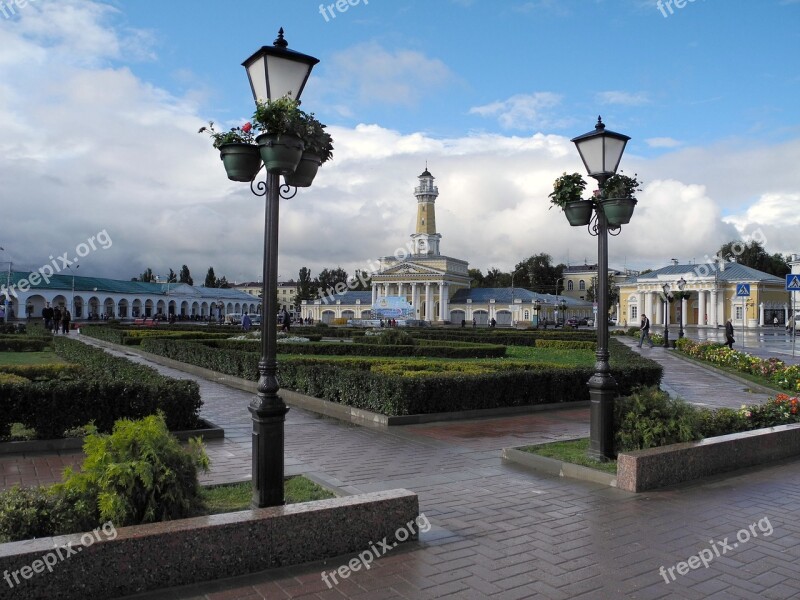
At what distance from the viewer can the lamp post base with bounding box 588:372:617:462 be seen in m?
7.07

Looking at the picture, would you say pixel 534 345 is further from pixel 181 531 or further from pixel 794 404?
pixel 181 531

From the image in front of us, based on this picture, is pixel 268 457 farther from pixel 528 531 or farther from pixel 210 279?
pixel 210 279

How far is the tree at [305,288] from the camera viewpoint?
104625 mm

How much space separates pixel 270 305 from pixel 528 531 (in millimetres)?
2774

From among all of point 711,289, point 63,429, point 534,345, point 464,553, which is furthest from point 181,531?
point 711,289

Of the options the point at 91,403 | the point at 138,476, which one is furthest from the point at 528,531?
the point at 91,403

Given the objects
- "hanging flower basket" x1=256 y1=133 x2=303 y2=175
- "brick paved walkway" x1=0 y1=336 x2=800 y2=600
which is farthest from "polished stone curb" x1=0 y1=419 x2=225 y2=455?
"hanging flower basket" x1=256 y1=133 x2=303 y2=175

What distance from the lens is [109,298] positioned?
76.4 m

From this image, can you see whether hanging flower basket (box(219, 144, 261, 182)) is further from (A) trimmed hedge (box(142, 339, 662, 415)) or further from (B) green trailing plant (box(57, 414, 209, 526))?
(A) trimmed hedge (box(142, 339, 662, 415))

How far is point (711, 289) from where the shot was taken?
76750mm

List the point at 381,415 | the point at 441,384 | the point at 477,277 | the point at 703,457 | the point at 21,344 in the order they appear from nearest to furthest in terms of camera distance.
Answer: the point at 703,457
the point at 381,415
the point at 441,384
the point at 21,344
the point at 477,277

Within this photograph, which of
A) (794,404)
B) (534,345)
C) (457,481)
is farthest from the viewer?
(534,345)

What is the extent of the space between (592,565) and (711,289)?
81.2 metres

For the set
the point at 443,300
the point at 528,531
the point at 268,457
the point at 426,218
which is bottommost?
the point at 528,531
